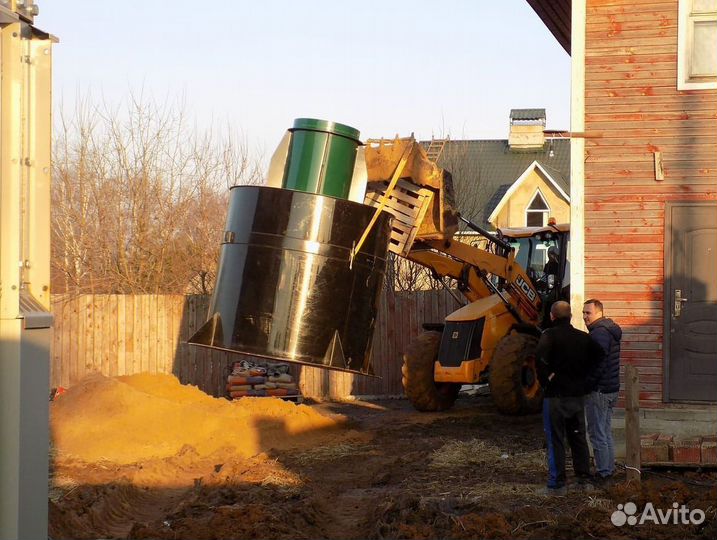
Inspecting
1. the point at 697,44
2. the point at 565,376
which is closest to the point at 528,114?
the point at 697,44

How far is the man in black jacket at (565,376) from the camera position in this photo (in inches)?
386

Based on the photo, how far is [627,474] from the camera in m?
9.66

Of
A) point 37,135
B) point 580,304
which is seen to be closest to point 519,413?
point 580,304

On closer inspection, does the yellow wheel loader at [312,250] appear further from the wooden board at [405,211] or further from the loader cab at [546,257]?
the loader cab at [546,257]

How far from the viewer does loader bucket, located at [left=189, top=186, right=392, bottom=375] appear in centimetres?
999

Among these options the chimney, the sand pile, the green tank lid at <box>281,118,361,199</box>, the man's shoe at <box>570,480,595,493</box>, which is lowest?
the sand pile

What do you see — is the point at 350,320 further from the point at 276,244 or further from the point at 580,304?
the point at 580,304

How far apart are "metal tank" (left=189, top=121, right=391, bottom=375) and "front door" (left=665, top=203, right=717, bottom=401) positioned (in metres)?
3.80

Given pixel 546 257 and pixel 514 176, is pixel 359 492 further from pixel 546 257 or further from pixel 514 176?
pixel 514 176

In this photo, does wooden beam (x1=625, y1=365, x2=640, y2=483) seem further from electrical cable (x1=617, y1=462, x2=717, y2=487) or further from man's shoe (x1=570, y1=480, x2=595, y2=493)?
man's shoe (x1=570, y1=480, x2=595, y2=493)

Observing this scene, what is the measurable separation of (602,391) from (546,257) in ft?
26.1

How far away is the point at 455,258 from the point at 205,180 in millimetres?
13326

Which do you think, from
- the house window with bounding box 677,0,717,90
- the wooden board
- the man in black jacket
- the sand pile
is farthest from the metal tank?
the house window with bounding box 677,0,717,90

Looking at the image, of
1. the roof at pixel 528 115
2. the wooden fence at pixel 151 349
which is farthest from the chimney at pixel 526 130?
the wooden fence at pixel 151 349
